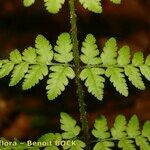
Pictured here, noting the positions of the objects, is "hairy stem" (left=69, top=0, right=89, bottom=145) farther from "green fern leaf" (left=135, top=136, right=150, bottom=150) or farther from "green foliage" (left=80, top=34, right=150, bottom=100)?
"green fern leaf" (left=135, top=136, right=150, bottom=150)

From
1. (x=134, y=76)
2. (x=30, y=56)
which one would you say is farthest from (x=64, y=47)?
(x=134, y=76)

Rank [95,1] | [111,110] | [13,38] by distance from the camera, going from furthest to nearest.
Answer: [13,38]
[111,110]
[95,1]

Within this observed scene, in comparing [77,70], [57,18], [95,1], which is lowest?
[77,70]

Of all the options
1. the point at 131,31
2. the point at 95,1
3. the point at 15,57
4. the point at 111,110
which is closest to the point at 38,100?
the point at 111,110

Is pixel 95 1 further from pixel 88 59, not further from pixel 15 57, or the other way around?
pixel 15 57

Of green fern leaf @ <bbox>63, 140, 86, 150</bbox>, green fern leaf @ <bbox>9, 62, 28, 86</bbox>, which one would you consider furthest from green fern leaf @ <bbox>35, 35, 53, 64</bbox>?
green fern leaf @ <bbox>63, 140, 86, 150</bbox>

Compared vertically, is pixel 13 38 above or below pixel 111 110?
above

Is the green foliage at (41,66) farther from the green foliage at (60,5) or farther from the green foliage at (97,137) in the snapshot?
the green foliage at (97,137)
